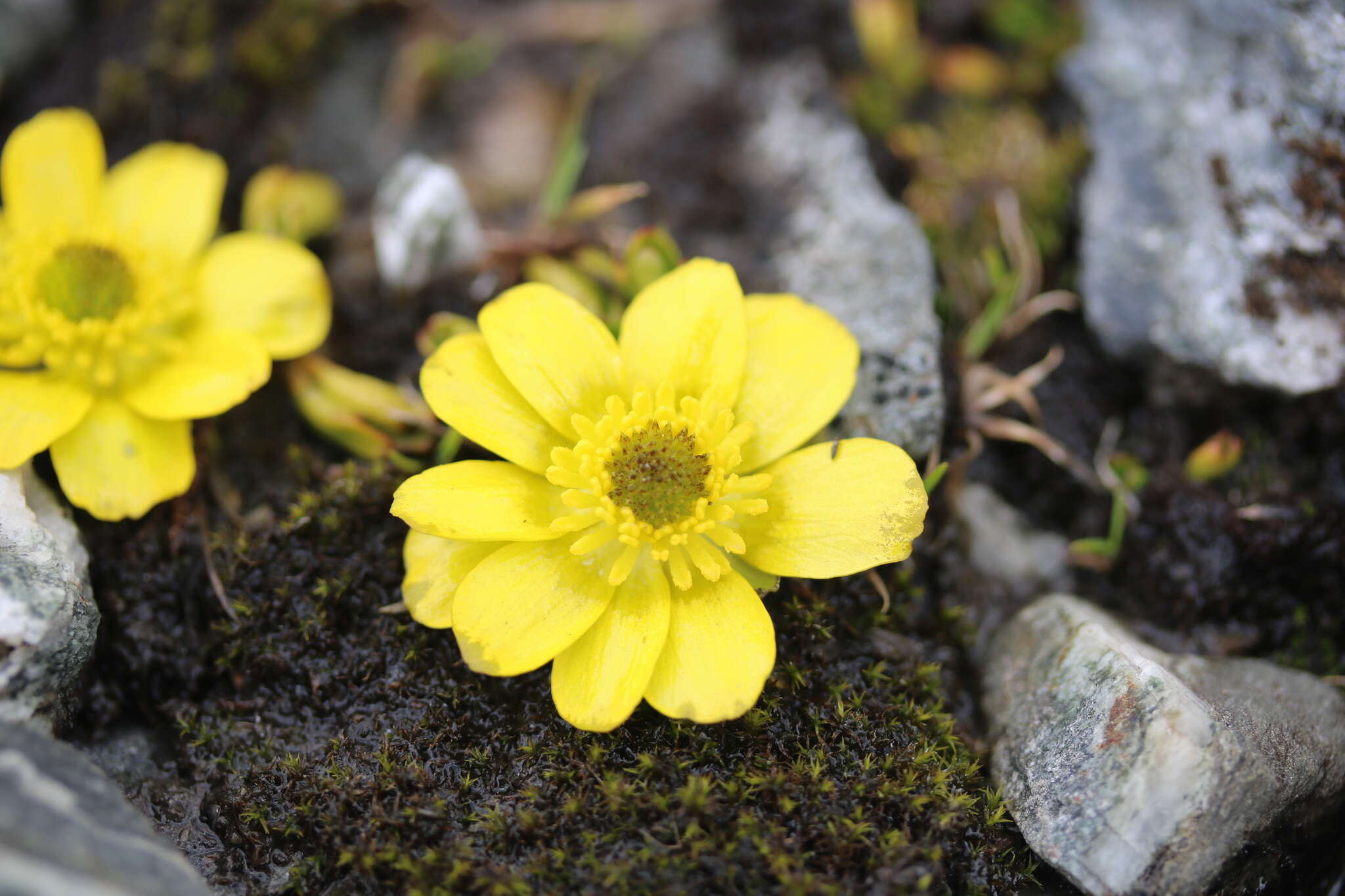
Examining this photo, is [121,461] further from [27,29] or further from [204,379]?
[27,29]

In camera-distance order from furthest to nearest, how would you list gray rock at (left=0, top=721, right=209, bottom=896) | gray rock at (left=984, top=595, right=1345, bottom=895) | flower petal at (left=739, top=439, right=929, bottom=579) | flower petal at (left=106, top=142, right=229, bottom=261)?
flower petal at (left=106, top=142, right=229, bottom=261) < flower petal at (left=739, top=439, right=929, bottom=579) < gray rock at (left=984, top=595, right=1345, bottom=895) < gray rock at (left=0, top=721, right=209, bottom=896)

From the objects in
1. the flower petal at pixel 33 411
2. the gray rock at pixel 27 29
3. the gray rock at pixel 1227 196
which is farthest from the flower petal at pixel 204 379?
the gray rock at pixel 1227 196

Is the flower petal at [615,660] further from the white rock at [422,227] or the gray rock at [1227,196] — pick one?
the gray rock at [1227,196]

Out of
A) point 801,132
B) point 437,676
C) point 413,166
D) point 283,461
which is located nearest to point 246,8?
point 413,166

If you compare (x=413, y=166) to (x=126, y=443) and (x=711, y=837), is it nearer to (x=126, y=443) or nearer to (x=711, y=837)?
(x=126, y=443)

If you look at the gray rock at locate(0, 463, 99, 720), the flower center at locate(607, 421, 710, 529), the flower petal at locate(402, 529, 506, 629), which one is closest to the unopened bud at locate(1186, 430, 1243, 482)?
the flower center at locate(607, 421, 710, 529)

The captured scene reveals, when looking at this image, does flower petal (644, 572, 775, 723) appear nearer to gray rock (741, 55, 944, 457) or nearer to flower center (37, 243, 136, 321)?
gray rock (741, 55, 944, 457)
